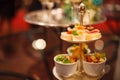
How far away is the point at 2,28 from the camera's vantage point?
2.60 metres

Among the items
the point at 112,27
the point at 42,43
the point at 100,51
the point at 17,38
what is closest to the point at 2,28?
the point at 17,38

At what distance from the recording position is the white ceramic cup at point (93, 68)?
0.65 meters

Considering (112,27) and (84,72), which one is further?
(112,27)

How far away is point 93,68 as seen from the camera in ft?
2.12

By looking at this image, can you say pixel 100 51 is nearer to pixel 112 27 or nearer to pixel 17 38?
pixel 112 27

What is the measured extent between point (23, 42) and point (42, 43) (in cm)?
151

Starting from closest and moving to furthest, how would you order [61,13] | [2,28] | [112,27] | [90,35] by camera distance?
[90,35] < [61,13] < [112,27] < [2,28]

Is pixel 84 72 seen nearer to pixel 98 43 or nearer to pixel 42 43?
pixel 98 43

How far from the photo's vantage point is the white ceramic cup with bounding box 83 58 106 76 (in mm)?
646

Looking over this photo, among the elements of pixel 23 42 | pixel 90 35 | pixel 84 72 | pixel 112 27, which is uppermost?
pixel 90 35

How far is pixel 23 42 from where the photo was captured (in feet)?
7.67

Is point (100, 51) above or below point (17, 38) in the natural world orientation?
above

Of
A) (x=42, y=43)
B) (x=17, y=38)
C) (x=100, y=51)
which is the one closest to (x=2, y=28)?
(x=17, y=38)

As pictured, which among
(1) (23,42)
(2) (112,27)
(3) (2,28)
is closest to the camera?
(2) (112,27)
